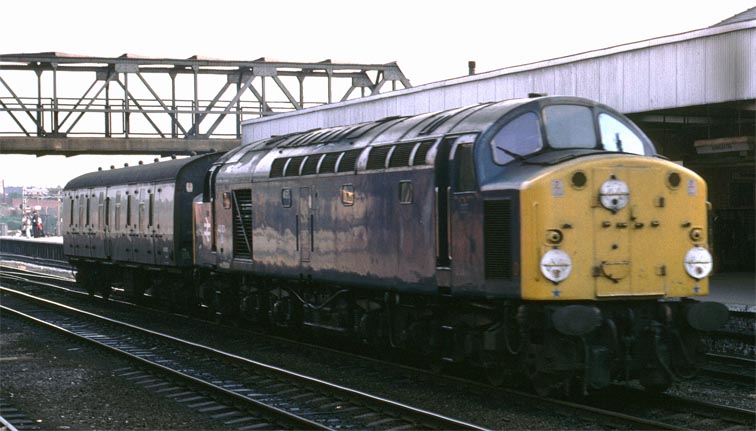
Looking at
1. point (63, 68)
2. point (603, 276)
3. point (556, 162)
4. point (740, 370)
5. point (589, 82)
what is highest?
point (63, 68)

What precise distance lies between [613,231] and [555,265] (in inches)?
32.1

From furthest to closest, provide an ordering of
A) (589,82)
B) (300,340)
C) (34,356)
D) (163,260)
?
(163,260), (589,82), (300,340), (34,356)

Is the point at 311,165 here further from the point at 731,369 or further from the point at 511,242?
the point at 731,369

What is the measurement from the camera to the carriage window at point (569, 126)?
39.9 ft

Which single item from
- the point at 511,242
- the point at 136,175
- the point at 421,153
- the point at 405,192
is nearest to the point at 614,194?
the point at 511,242

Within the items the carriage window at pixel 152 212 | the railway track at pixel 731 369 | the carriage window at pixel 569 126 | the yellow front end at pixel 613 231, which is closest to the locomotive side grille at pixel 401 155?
the carriage window at pixel 569 126

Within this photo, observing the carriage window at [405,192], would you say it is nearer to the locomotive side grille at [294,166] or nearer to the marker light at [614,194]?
the marker light at [614,194]

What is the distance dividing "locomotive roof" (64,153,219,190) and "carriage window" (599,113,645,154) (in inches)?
518

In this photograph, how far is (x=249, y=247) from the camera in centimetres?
1878

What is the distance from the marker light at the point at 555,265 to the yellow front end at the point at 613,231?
0.01 m

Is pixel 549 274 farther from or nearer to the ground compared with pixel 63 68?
nearer to the ground

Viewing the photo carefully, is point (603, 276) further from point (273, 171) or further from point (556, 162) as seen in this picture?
point (273, 171)

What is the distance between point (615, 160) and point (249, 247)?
29.2 feet

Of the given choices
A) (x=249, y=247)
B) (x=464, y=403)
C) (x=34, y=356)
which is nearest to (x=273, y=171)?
(x=249, y=247)
